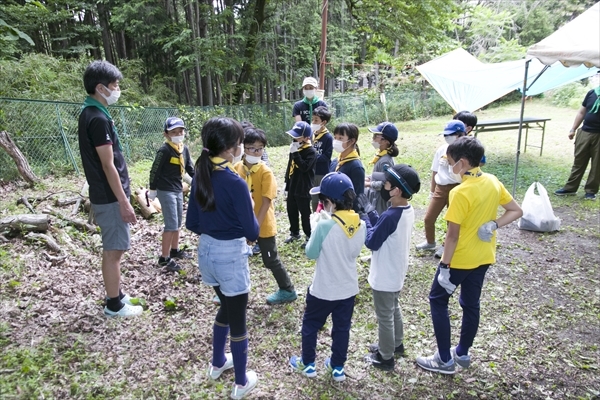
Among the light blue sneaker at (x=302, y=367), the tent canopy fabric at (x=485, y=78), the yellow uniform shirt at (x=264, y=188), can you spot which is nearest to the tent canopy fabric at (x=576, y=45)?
the tent canopy fabric at (x=485, y=78)

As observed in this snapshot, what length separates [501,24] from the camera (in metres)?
28.9

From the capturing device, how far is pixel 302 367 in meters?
2.69

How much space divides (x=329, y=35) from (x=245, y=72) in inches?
253

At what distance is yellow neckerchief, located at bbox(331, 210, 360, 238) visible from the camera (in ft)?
7.73

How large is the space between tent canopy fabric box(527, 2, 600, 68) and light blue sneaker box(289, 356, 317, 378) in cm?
516

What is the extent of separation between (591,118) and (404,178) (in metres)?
6.34

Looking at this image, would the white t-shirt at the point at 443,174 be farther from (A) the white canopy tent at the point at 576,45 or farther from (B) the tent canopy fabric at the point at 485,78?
(B) the tent canopy fabric at the point at 485,78

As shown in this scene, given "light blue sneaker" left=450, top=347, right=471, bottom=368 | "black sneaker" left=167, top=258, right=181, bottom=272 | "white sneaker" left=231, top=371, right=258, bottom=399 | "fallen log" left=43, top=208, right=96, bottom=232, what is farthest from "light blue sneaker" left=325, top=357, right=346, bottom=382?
"fallen log" left=43, top=208, right=96, bottom=232

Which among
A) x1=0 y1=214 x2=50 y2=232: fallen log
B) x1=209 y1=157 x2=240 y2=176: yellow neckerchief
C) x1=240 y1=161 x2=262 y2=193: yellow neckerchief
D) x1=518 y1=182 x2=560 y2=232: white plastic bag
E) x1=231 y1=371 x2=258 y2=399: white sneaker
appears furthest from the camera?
x1=518 y1=182 x2=560 y2=232: white plastic bag

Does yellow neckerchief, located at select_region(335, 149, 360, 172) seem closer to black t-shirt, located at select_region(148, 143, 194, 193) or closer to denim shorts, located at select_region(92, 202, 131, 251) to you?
black t-shirt, located at select_region(148, 143, 194, 193)

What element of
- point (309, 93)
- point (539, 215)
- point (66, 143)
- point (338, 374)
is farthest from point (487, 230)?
point (66, 143)

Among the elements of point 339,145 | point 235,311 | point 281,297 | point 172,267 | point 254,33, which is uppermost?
point 254,33

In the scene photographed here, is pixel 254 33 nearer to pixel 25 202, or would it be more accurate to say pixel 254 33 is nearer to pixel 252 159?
pixel 25 202

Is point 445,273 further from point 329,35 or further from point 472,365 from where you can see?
point 329,35
